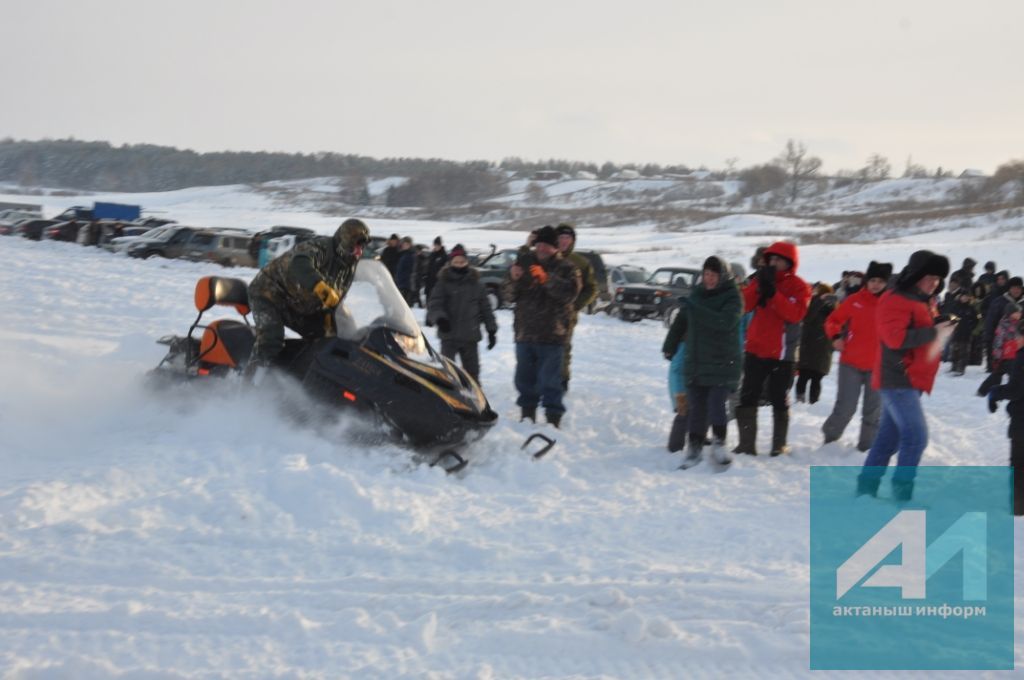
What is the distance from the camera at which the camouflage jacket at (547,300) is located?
8328 millimetres

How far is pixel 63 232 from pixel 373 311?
2745 cm

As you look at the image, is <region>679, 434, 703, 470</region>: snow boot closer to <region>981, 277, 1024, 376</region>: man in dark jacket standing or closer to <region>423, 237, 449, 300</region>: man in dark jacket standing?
<region>981, 277, 1024, 376</region>: man in dark jacket standing

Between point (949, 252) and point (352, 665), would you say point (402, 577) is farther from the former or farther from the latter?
point (949, 252)

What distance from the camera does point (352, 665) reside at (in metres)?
3.78

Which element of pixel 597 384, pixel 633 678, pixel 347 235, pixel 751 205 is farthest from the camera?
pixel 751 205

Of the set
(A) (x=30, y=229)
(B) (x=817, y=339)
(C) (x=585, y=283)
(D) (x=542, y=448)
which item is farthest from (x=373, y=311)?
(A) (x=30, y=229)

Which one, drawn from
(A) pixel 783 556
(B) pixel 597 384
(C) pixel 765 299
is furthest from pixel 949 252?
(A) pixel 783 556

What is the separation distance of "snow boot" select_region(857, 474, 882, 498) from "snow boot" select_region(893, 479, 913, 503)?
116 mm

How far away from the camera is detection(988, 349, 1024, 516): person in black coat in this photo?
20.5ft

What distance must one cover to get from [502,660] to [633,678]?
53cm

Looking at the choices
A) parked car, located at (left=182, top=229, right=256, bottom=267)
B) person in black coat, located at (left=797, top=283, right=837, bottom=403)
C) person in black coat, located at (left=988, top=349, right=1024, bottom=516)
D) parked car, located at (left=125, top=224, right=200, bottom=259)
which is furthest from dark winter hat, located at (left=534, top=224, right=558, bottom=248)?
parked car, located at (left=125, top=224, right=200, bottom=259)

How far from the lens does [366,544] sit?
17.1 feet

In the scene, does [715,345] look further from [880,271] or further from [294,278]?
[294,278]

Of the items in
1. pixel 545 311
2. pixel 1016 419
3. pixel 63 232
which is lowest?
pixel 1016 419
